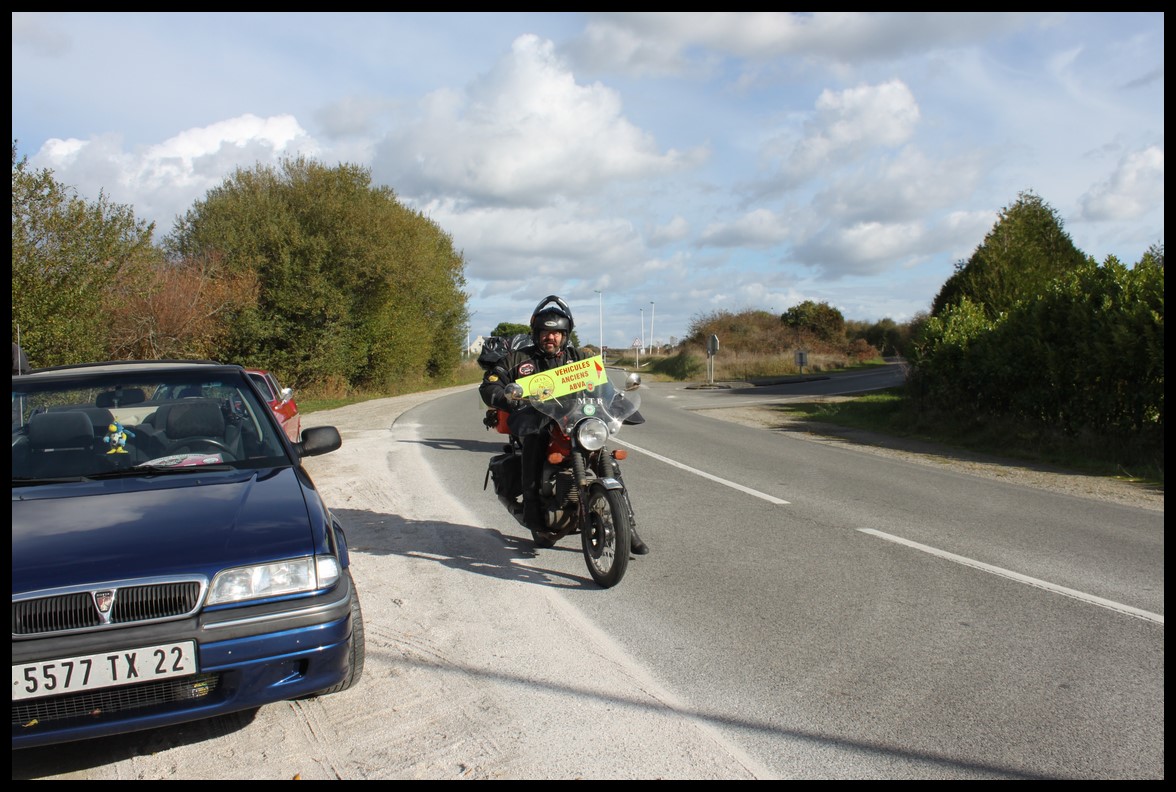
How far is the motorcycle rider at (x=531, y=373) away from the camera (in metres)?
5.84

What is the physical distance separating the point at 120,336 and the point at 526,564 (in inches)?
835

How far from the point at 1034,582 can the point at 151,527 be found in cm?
537

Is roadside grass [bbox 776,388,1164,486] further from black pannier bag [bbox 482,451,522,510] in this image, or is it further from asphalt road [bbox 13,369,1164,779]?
black pannier bag [bbox 482,451,522,510]

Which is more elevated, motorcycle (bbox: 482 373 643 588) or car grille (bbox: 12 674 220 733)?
motorcycle (bbox: 482 373 643 588)

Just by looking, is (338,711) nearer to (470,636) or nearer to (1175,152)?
(470,636)

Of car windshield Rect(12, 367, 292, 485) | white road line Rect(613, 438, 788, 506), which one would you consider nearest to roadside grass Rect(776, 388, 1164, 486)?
white road line Rect(613, 438, 788, 506)

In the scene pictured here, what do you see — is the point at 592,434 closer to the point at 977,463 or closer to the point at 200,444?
the point at 200,444

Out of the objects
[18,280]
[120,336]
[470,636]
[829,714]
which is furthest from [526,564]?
[120,336]

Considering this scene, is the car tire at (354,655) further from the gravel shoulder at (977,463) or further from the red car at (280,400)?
the gravel shoulder at (977,463)

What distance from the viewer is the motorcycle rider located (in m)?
5.84

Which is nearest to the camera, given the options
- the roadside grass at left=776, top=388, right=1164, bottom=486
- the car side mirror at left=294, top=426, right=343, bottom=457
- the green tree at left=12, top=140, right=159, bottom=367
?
the car side mirror at left=294, top=426, right=343, bottom=457

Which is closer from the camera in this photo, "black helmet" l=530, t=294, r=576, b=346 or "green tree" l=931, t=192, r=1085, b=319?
"black helmet" l=530, t=294, r=576, b=346


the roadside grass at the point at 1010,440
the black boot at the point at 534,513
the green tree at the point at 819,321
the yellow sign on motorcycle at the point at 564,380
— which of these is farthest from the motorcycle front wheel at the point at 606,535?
the green tree at the point at 819,321

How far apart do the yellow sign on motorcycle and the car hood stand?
178cm
